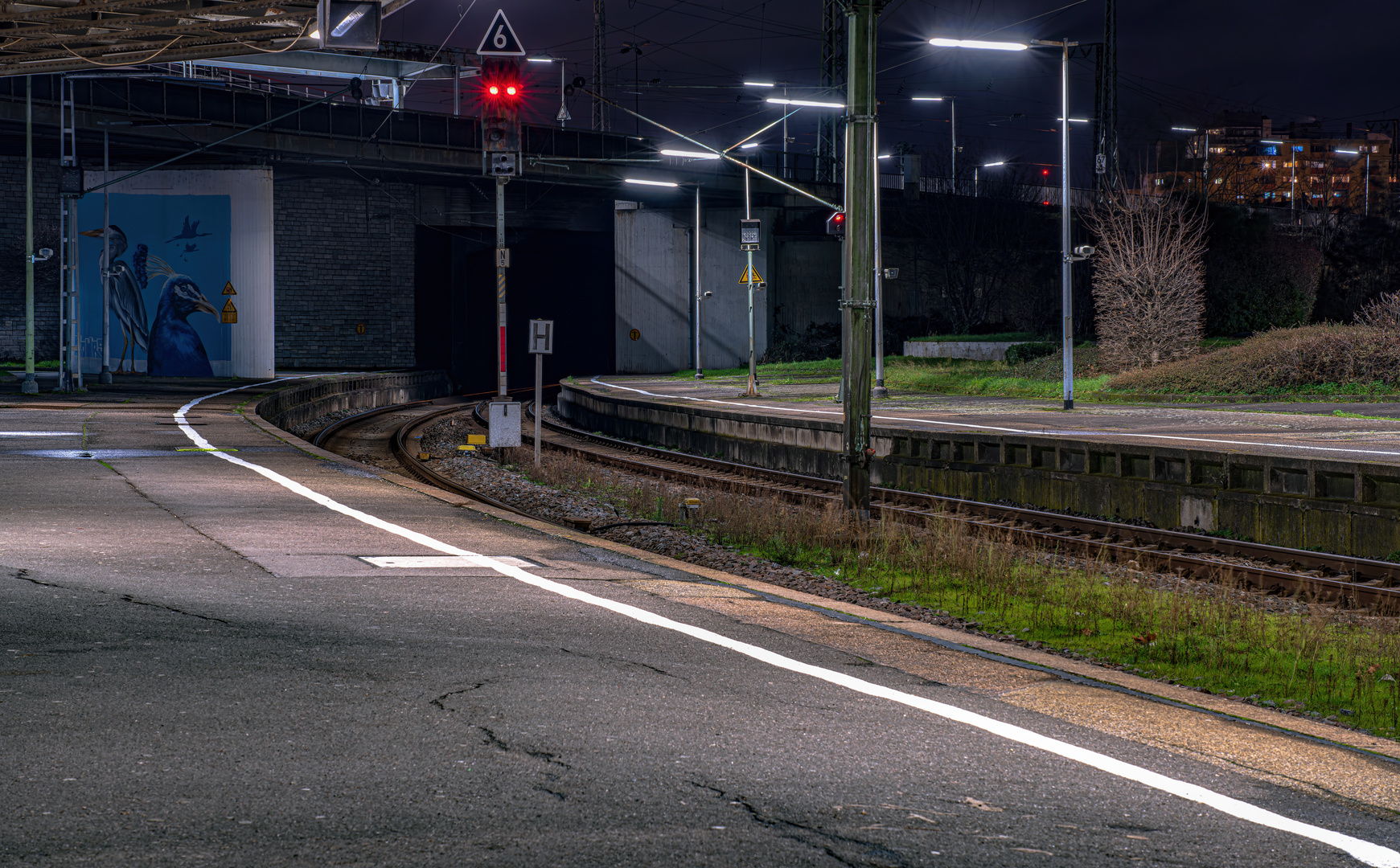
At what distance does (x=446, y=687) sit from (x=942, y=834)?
286 centimetres

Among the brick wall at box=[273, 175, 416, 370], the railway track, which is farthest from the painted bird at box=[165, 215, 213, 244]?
the railway track

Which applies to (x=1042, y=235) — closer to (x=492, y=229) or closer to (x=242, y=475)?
(x=492, y=229)

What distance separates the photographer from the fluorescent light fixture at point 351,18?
1628cm

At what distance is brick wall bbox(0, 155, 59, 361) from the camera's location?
173ft

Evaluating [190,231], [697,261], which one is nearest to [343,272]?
[190,231]

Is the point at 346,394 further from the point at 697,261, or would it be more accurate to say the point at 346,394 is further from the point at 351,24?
the point at 351,24

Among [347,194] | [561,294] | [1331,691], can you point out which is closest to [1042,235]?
[561,294]

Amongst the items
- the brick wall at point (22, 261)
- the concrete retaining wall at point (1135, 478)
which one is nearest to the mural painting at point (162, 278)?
the brick wall at point (22, 261)

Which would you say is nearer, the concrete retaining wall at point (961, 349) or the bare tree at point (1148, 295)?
the bare tree at point (1148, 295)

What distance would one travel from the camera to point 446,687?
21.2 ft

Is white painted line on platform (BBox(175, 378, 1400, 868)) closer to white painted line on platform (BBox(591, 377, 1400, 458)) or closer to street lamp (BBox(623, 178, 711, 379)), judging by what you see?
white painted line on platform (BBox(591, 377, 1400, 458))

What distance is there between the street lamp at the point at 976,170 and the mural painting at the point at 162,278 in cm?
3722

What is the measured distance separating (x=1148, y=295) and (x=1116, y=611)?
3253cm

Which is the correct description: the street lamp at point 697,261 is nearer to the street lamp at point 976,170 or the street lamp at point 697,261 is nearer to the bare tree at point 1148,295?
the bare tree at point 1148,295
